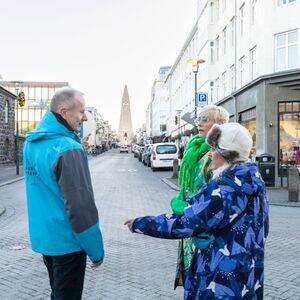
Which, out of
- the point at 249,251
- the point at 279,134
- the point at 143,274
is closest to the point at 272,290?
the point at 143,274

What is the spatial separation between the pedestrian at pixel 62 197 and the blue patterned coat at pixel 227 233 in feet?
1.21

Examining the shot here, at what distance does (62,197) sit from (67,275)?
0.49 meters

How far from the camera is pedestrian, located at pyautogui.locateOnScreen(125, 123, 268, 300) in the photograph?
2371 mm

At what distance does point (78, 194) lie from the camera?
2.64 m

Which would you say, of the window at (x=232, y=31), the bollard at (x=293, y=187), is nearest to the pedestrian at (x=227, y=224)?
the bollard at (x=293, y=187)

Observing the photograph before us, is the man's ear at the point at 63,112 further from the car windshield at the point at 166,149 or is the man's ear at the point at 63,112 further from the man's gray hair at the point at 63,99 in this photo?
the car windshield at the point at 166,149

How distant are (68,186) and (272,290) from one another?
3.26 meters

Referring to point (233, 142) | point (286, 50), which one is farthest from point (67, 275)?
point (286, 50)

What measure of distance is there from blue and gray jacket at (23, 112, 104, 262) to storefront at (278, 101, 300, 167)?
843 inches

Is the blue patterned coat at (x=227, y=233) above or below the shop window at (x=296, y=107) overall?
below

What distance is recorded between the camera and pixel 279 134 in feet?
76.0

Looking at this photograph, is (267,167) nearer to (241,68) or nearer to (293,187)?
(293,187)

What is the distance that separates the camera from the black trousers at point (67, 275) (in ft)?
9.07

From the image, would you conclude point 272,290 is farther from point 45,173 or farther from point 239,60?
point 239,60
